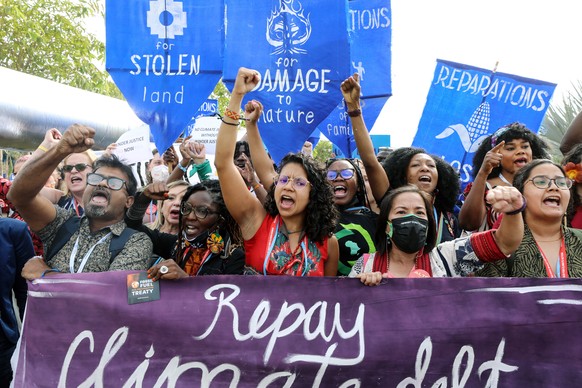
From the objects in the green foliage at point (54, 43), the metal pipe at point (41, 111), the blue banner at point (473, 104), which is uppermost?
the green foliage at point (54, 43)

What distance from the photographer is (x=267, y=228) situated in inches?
147

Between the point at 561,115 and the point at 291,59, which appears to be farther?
the point at 561,115

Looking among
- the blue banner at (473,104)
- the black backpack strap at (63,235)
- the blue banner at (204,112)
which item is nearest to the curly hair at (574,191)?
the blue banner at (473,104)

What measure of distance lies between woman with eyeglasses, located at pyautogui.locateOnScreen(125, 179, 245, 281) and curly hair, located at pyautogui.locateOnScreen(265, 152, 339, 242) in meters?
0.32

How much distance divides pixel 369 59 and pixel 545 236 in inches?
129

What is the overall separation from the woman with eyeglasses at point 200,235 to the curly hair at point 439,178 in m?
1.24

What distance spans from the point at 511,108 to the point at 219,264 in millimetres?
3748

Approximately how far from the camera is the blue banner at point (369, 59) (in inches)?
240

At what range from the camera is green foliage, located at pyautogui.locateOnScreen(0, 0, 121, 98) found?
15.0 metres

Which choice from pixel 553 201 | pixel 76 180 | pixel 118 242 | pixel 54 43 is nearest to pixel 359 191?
pixel 553 201

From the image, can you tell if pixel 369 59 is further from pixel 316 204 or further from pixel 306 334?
pixel 306 334

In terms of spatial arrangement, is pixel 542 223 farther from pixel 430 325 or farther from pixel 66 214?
pixel 66 214

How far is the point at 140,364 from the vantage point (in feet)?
11.1

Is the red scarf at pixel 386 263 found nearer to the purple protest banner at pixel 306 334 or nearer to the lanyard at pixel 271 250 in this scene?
the purple protest banner at pixel 306 334
